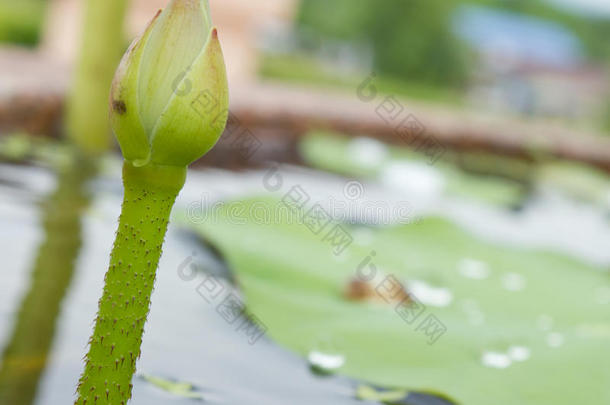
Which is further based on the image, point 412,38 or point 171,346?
point 412,38

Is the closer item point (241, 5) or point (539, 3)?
point (241, 5)

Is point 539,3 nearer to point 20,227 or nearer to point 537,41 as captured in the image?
point 537,41

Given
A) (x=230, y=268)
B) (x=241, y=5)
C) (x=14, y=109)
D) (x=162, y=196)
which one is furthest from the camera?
(x=241, y=5)

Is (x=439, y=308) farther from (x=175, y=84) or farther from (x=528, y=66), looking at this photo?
(x=528, y=66)

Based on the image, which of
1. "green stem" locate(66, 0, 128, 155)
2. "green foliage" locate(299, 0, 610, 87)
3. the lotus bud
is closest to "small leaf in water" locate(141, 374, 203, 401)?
the lotus bud

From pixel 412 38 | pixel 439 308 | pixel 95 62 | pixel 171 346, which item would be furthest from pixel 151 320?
pixel 412 38

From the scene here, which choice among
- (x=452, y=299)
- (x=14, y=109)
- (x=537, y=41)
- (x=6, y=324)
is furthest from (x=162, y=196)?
(x=537, y=41)

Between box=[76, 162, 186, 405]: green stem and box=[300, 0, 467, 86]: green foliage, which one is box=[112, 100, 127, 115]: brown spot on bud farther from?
box=[300, 0, 467, 86]: green foliage
